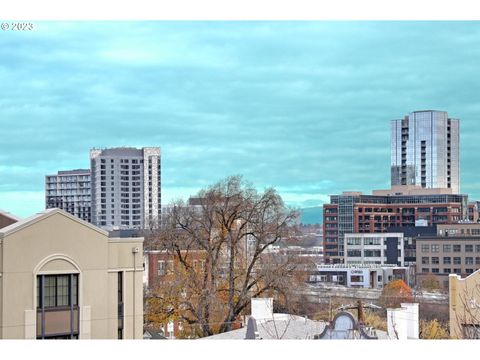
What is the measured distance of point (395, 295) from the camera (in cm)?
1977

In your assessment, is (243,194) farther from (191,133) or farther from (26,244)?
(191,133)

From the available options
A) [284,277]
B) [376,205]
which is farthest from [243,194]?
[376,205]

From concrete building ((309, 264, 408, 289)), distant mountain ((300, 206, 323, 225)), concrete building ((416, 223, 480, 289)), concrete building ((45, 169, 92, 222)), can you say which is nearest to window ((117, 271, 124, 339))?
distant mountain ((300, 206, 323, 225))

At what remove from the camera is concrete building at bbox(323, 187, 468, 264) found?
32.4 meters

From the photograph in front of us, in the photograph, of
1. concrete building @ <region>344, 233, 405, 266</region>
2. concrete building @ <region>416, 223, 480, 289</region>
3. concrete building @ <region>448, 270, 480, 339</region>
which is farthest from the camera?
concrete building @ <region>344, 233, 405, 266</region>

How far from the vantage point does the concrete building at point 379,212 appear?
3244 cm

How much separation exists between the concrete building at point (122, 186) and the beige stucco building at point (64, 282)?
1107cm

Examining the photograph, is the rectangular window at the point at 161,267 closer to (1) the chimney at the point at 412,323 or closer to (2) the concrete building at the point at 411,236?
(1) the chimney at the point at 412,323

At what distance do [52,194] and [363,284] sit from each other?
13.1 metres

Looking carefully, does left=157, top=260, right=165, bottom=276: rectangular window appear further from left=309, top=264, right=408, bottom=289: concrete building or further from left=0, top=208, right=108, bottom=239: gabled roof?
left=309, top=264, right=408, bottom=289: concrete building

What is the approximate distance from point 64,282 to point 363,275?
2350 cm

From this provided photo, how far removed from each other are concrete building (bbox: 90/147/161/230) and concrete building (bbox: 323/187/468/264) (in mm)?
13652

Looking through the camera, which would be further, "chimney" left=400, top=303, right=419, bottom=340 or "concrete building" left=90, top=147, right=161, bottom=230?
"concrete building" left=90, top=147, right=161, bottom=230
